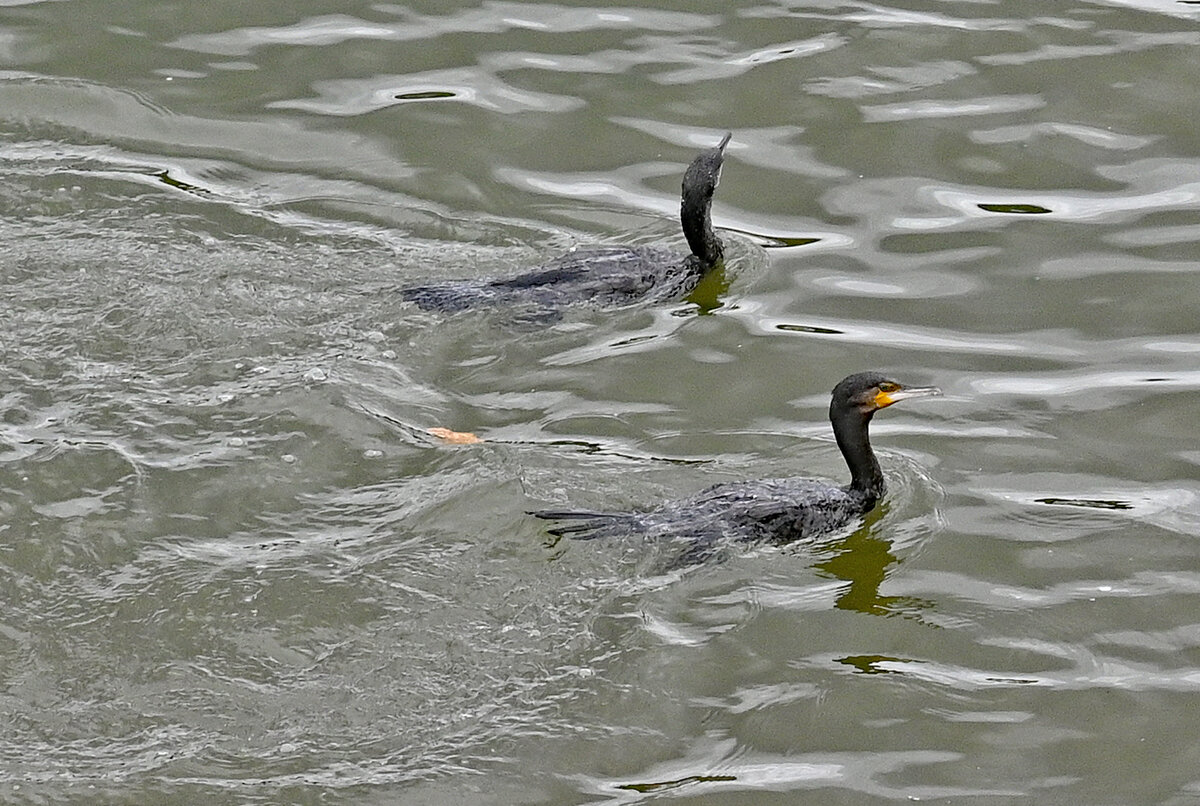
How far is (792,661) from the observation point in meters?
6.87

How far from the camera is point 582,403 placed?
8547 millimetres

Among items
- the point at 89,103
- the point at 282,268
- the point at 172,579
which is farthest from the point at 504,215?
the point at 172,579

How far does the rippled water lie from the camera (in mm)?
6469

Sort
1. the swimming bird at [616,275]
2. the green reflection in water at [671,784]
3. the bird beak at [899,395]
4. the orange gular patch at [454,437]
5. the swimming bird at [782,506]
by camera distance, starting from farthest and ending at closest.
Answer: the swimming bird at [616,275], the orange gular patch at [454,437], the bird beak at [899,395], the swimming bird at [782,506], the green reflection in water at [671,784]

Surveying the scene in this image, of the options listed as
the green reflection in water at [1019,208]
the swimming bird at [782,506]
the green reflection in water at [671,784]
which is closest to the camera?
the green reflection in water at [671,784]

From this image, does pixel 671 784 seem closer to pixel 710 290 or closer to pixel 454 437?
pixel 454 437

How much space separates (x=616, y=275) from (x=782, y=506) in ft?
7.90

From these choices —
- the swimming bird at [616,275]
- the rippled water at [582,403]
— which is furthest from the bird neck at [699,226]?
the rippled water at [582,403]

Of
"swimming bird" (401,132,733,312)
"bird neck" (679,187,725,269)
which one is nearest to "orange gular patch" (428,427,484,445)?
"swimming bird" (401,132,733,312)

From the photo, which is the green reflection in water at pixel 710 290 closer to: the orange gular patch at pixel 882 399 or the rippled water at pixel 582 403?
the rippled water at pixel 582 403

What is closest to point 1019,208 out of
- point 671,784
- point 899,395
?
point 899,395

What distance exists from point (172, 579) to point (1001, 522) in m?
3.62

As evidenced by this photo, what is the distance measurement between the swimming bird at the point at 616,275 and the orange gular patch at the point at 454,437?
1.15 metres

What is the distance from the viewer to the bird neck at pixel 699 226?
975 cm
